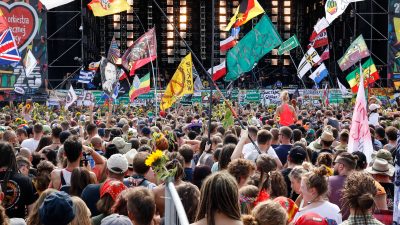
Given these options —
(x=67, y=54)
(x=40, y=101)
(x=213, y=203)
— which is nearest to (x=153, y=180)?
(x=213, y=203)

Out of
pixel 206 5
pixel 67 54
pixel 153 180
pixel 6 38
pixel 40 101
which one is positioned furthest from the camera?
pixel 206 5

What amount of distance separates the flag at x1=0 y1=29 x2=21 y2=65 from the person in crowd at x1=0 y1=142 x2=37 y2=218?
1180 centimetres

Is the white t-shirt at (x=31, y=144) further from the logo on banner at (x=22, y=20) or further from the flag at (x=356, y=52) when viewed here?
the logo on banner at (x=22, y=20)

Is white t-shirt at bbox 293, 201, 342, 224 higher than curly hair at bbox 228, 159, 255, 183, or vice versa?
curly hair at bbox 228, 159, 255, 183

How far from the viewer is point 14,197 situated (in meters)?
5.54

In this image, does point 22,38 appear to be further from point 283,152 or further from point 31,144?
point 283,152

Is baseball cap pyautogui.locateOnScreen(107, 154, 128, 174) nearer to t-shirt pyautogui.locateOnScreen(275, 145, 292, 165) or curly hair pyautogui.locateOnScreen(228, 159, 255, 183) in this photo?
curly hair pyautogui.locateOnScreen(228, 159, 255, 183)

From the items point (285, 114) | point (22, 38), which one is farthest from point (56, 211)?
point (22, 38)

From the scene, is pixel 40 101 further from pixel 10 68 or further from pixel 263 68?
pixel 263 68

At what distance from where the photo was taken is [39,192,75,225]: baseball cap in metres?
4.00

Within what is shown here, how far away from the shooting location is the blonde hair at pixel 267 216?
14.2 feet

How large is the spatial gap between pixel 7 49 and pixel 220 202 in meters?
14.3

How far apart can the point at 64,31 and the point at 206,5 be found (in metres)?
14.8

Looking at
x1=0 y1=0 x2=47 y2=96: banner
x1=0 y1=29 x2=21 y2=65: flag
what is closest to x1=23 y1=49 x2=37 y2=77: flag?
x1=0 y1=0 x2=47 y2=96: banner
